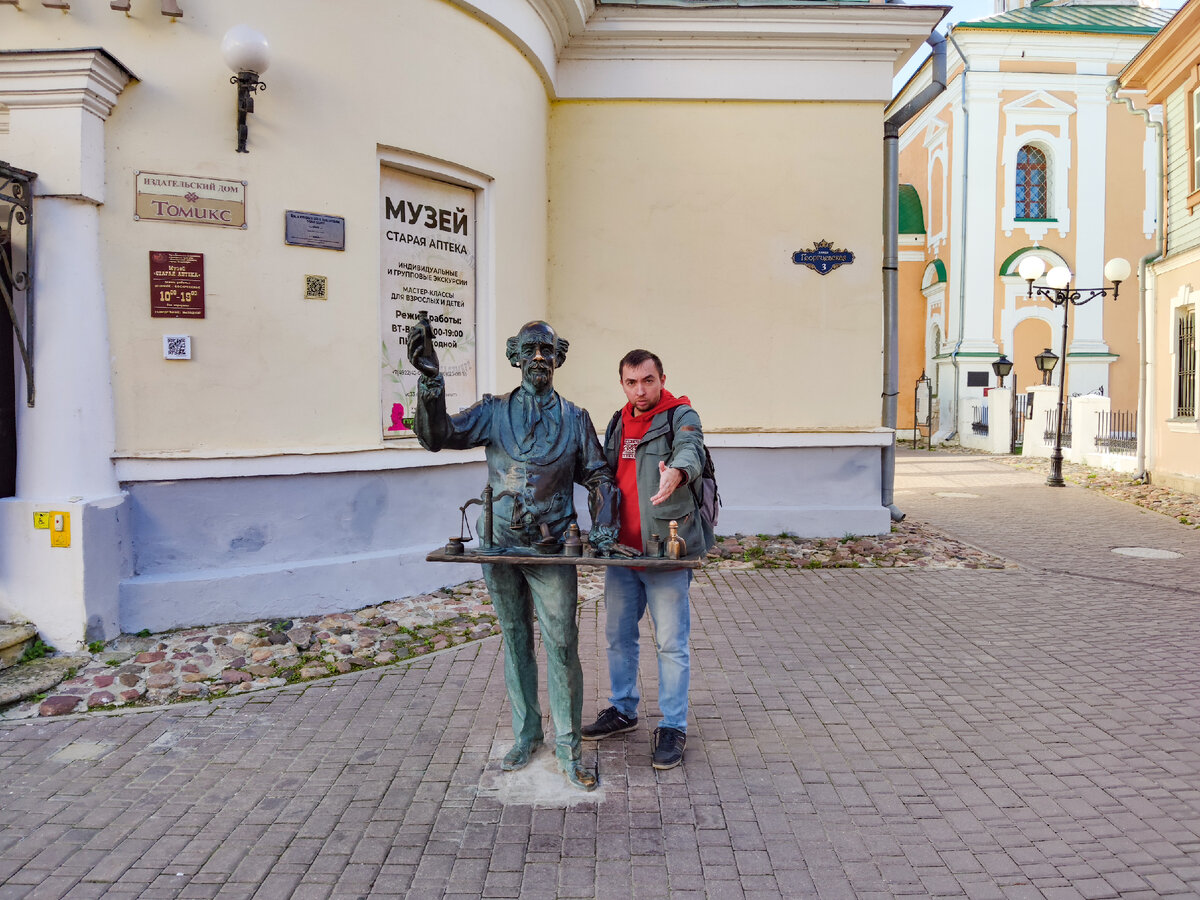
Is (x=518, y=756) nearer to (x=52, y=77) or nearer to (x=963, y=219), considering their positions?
(x=52, y=77)

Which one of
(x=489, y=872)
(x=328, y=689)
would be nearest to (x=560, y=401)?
(x=489, y=872)

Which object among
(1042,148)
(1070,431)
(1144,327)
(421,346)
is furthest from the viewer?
(1042,148)

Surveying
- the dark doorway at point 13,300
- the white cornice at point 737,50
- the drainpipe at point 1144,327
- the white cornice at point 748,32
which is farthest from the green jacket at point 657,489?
the drainpipe at point 1144,327

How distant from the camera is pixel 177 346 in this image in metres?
5.83

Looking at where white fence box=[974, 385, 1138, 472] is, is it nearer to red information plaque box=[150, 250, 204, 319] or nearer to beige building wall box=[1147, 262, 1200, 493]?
beige building wall box=[1147, 262, 1200, 493]

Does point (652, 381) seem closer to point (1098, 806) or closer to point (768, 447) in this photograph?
point (1098, 806)

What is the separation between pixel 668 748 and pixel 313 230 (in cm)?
428

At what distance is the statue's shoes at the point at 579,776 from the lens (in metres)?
3.87

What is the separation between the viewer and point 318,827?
3580 mm

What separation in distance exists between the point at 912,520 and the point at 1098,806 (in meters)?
7.87

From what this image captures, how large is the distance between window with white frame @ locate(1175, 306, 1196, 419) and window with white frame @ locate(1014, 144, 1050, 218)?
47.9 ft

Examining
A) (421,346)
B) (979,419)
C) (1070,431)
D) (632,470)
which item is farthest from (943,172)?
(421,346)

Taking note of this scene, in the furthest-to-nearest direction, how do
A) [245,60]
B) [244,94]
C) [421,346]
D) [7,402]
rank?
1. [244,94]
2. [245,60]
3. [7,402]
4. [421,346]

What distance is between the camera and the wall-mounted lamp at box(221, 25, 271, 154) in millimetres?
5602
